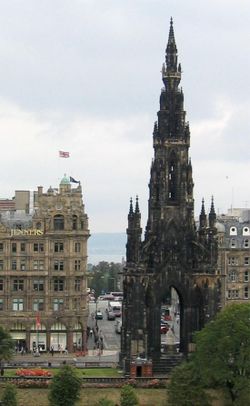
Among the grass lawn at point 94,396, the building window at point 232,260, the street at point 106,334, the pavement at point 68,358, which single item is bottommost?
the grass lawn at point 94,396

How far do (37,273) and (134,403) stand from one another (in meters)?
47.8

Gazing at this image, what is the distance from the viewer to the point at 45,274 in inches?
5748

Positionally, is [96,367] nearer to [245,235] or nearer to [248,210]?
[245,235]

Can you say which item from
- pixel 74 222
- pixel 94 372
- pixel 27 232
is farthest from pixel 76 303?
pixel 94 372

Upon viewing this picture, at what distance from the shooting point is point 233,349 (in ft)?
340

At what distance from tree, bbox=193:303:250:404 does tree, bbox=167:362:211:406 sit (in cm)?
114

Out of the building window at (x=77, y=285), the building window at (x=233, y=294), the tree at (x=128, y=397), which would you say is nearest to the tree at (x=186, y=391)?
the tree at (x=128, y=397)

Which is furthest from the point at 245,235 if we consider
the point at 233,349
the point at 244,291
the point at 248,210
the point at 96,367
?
the point at 233,349

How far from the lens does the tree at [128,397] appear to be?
100812mm

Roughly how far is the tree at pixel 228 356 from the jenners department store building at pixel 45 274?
44.0 meters

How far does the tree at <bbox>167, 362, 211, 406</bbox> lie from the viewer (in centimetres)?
10012

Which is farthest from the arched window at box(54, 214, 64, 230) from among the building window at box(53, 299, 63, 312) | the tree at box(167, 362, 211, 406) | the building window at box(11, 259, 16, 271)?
the tree at box(167, 362, 211, 406)

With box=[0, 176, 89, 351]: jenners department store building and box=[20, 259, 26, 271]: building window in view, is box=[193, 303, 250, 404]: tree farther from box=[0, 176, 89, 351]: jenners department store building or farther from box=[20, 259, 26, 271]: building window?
box=[20, 259, 26, 271]: building window

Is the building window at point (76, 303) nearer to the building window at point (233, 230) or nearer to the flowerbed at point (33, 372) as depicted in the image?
the flowerbed at point (33, 372)
